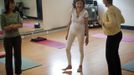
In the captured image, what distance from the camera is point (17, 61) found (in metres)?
4.02

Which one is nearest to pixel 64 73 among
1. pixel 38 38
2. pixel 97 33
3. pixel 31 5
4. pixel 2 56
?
pixel 2 56

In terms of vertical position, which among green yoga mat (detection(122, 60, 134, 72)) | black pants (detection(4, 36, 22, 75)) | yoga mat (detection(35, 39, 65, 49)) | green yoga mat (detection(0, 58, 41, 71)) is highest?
A: black pants (detection(4, 36, 22, 75))

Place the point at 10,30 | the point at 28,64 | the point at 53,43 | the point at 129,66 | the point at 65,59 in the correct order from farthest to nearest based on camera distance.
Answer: the point at 53,43 → the point at 65,59 → the point at 28,64 → the point at 129,66 → the point at 10,30

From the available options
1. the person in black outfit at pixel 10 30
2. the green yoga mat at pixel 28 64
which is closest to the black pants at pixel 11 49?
the person in black outfit at pixel 10 30

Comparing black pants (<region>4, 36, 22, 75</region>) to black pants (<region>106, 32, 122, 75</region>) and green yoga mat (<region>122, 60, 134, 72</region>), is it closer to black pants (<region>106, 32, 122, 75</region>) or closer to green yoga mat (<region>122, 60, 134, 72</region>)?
black pants (<region>106, 32, 122, 75</region>)

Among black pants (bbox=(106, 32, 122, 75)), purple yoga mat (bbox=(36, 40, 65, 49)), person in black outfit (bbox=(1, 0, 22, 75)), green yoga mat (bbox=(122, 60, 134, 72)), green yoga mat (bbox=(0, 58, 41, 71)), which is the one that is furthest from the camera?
purple yoga mat (bbox=(36, 40, 65, 49))

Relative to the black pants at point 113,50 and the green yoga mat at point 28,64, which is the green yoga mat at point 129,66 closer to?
the black pants at point 113,50

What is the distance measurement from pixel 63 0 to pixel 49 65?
14.0 ft

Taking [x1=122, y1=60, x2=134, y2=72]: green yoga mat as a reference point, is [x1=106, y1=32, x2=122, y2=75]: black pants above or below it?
above

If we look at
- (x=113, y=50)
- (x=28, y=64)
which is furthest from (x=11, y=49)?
(x=113, y=50)

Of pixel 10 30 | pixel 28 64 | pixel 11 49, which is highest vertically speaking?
pixel 10 30

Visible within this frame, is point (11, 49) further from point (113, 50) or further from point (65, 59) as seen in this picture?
point (65, 59)

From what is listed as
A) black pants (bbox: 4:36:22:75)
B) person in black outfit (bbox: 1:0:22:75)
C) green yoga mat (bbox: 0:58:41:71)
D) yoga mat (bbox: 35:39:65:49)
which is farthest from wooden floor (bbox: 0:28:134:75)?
person in black outfit (bbox: 1:0:22:75)

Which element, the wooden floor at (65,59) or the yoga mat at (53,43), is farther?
the yoga mat at (53,43)
